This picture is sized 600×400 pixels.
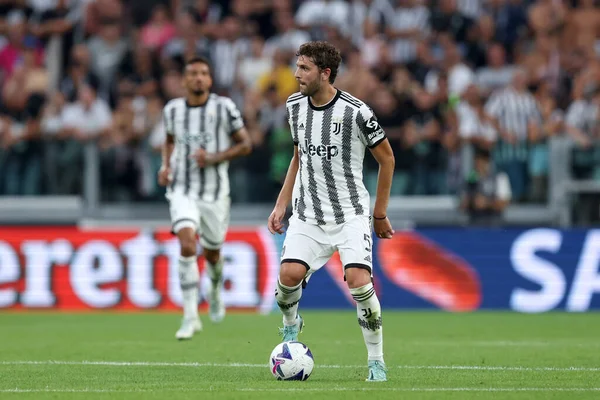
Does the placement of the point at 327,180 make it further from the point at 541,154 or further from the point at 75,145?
the point at 75,145

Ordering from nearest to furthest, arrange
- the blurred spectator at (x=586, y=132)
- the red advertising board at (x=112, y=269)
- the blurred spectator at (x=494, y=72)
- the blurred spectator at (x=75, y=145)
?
the blurred spectator at (x=586, y=132)
the red advertising board at (x=112, y=269)
the blurred spectator at (x=75, y=145)
the blurred spectator at (x=494, y=72)

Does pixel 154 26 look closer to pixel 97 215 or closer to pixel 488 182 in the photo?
pixel 97 215

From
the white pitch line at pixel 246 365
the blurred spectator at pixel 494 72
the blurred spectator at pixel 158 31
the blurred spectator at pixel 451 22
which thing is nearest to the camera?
the white pitch line at pixel 246 365

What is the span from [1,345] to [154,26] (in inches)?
368

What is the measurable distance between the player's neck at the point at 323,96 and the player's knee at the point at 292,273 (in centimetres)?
116

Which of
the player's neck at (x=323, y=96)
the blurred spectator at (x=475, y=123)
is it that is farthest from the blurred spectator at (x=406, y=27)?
the player's neck at (x=323, y=96)

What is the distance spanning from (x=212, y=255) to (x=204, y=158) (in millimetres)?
1275

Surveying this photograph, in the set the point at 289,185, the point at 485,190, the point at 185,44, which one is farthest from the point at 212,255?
the point at 185,44

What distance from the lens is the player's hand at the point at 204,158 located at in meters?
12.4

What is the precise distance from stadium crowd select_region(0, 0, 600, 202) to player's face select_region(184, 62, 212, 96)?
445cm

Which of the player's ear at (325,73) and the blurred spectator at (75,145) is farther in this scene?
the blurred spectator at (75,145)

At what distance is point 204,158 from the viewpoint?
12.4 metres

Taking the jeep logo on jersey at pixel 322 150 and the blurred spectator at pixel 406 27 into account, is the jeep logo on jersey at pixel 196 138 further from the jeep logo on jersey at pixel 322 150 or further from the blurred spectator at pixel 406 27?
the blurred spectator at pixel 406 27

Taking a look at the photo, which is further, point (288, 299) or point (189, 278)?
point (189, 278)
